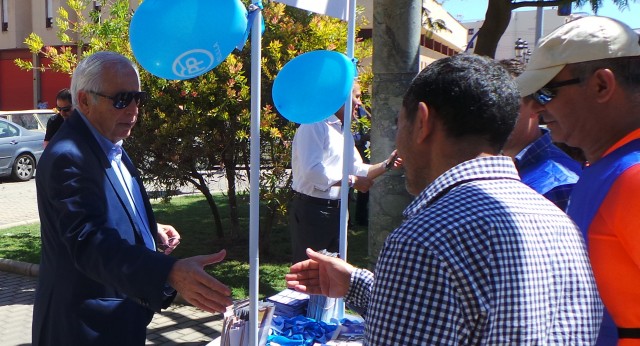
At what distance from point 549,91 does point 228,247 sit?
20.8ft

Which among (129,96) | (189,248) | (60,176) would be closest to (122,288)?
(60,176)

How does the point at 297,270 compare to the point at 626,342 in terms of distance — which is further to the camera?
the point at 297,270

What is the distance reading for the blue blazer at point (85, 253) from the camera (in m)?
2.03

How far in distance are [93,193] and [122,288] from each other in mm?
394

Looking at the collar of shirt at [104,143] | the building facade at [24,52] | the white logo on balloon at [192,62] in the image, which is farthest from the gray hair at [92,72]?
the building facade at [24,52]

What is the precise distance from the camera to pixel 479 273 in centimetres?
107

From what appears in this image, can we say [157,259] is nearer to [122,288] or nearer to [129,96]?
[122,288]

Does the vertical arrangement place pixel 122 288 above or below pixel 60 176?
below

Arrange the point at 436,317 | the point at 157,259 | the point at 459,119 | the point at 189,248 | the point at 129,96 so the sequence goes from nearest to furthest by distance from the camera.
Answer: the point at 436,317 → the point at 459,119 → the point at 157,259 → the point at 129,96 → the point at 189,248

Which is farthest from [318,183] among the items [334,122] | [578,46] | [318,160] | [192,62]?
[578,46]

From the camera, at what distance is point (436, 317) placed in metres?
1.06

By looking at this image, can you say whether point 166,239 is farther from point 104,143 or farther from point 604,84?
point 604,84

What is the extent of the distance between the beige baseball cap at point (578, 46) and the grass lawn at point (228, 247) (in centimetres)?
450

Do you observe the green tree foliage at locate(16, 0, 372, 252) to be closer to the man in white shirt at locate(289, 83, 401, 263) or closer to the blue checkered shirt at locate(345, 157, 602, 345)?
the man in white shirt at locate(289, 83, 401, 263)
